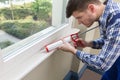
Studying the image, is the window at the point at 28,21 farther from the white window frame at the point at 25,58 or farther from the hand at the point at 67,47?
the hand at the point at 67,47

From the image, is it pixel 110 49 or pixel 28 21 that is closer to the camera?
pixel 110 49

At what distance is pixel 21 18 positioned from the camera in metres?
0.94

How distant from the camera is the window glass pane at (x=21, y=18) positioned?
0.81 metres

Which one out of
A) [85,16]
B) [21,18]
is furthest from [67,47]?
[21,18]

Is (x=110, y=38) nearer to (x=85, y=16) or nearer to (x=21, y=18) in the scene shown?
(x=85, y=16)

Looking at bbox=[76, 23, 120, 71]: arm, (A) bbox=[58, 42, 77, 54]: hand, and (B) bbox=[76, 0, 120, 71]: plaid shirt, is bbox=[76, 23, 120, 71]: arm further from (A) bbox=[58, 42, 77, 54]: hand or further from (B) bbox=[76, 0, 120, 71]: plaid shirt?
(A) bbox=[58, 42, 77, 54]: hand

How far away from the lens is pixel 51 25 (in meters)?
1.23

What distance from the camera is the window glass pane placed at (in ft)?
2.66

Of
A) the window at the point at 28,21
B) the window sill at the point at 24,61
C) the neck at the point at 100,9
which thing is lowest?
the window sill at the point at 24,61

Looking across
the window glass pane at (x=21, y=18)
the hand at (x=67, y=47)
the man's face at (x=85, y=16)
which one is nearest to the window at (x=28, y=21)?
the window glass pane at (x=21, y=18)

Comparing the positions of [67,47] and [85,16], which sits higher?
[85,16]

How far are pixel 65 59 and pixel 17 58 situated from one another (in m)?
0.68

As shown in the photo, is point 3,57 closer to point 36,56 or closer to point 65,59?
point 36,56

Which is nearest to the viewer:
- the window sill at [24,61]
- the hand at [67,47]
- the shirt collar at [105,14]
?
the window sill at [24,61]
